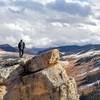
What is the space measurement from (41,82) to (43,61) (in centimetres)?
283

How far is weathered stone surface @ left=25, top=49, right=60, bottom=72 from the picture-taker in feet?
174

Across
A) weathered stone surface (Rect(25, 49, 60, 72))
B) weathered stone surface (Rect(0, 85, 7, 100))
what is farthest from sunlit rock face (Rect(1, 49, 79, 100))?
weathered stone surface (Rect(0, 85, 7, 100))

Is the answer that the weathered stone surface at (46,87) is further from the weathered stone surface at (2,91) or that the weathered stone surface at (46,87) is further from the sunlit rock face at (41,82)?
the weathered stone surface at (2,91)

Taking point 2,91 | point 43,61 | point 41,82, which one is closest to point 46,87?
point 41,82

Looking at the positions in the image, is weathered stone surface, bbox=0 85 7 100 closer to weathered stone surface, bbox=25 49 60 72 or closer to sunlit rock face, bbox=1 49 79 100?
sunlit rock face, bbox=1 49 79 100

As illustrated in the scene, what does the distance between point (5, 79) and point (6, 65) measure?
319 cm

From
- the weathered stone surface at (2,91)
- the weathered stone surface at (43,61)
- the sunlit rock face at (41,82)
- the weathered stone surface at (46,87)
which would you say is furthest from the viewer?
the weathered stone surface at (2,91)

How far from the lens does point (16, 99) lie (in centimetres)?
5322

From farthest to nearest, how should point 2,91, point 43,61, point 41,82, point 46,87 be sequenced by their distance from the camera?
point 2,91 → point 43,61 → point 41,82 → point 46,87

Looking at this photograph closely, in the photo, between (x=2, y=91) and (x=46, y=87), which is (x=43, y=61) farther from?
(x=2, y=91)

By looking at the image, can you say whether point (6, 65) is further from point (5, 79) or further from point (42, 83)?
point (42, 83)

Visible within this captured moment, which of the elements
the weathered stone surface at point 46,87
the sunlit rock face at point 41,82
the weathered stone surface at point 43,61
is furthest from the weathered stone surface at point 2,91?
the weathered stone surface at point 43,61

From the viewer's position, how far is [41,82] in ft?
172

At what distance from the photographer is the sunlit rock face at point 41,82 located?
51.9 metres
